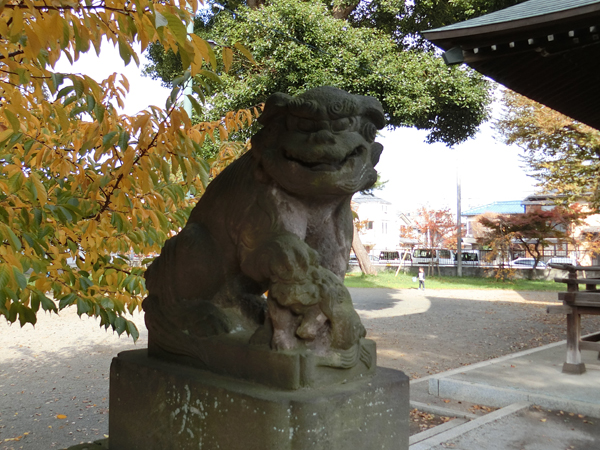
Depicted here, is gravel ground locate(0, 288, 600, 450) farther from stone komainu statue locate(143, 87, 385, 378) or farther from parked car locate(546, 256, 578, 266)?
parked car locate(546, 256, 578, 266)

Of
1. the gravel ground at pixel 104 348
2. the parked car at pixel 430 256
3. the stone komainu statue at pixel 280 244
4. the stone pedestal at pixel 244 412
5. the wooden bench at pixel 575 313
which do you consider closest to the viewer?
the stone pedestal at pixel 244 412

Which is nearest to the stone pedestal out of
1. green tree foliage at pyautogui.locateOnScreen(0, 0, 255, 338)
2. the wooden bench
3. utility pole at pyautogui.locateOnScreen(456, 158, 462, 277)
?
green tree foliage at pyautogui.locateOnScreen(0, 0, 255, 338)

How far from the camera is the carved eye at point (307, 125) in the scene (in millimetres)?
1954

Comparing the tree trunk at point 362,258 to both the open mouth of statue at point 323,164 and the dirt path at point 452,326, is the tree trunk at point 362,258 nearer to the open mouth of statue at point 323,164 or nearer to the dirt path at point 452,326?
the dirt path at point 452,326

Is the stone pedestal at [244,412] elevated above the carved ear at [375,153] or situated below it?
below

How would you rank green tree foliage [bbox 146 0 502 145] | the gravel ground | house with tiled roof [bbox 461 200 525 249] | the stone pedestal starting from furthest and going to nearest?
house with tiled roof [bbox 461 200 525 249], green tree foliage [bbox 146 0 502 145], the gravel ground, the stone pedestal

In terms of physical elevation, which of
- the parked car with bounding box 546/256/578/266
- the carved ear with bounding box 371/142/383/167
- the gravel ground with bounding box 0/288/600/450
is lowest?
the gravel ground with bounding box 0/288/600/450

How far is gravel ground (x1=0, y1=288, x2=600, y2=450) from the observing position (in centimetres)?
501

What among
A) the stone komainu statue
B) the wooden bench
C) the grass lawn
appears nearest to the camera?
the stone komainu statue

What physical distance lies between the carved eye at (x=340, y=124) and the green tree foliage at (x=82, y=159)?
1.67 ft

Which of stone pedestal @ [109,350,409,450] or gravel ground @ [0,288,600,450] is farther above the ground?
stone pedestal @ [109,350,409,450]

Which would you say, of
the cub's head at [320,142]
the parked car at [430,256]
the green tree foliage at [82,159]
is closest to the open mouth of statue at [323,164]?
the cub's head at [320,142]

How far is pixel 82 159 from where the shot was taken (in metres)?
2.93

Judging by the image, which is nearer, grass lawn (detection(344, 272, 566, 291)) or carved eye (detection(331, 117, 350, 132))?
carved eye (detection(331, 117, 350, 132))
